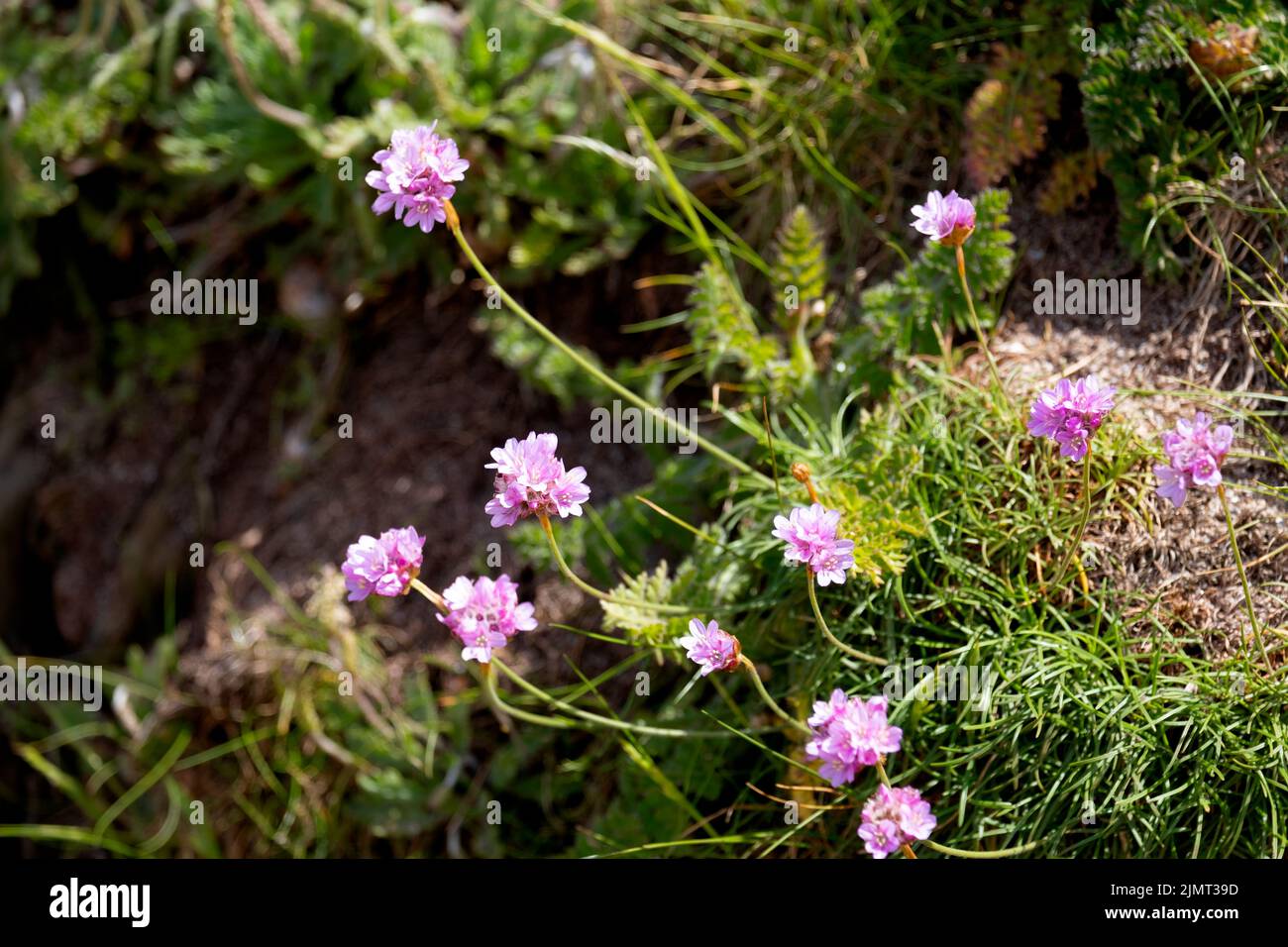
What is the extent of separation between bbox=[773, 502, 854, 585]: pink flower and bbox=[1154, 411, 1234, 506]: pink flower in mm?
429

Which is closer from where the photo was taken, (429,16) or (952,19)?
(952,19)

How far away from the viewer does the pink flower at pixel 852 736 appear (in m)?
1.49

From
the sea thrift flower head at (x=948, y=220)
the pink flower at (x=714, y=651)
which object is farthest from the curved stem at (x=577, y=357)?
the sea thrift flower head at (x=948, y=220)

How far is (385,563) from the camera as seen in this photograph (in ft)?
5.33

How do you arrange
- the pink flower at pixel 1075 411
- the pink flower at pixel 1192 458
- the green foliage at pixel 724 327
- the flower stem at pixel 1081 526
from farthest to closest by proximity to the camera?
the green foliage at pixel 724 327
the flower stem at pixel 1081 526
the pink flower at pixel 1075 411
the pink flower at pixel 1192 458

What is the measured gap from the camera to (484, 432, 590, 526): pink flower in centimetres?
158

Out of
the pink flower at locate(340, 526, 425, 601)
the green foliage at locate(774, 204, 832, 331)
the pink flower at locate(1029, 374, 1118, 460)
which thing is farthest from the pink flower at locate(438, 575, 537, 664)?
the green foliage at locate(774, 204, 832, 331)

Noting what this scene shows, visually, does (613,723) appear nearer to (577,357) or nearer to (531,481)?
(531,481)

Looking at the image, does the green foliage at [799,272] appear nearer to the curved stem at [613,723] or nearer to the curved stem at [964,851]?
the curved stem at [613,723]

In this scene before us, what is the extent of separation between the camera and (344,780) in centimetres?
256

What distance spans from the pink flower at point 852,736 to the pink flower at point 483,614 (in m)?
0.45
